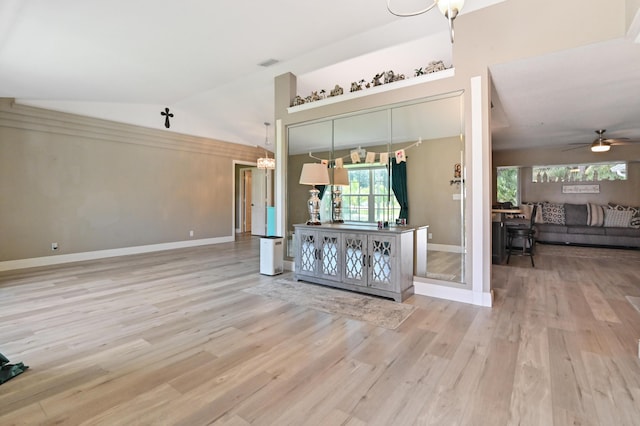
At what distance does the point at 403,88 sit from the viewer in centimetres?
377

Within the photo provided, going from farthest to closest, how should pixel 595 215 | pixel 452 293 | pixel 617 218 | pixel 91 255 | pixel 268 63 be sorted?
pixel 595 215, pixel 617 218, pixel 91 255, pixel 268 63, pixel 452 293

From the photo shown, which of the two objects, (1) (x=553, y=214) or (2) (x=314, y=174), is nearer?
(2) (x=314, y=174)

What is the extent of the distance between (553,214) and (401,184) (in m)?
6.25

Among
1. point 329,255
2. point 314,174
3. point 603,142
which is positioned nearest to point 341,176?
point 314,174

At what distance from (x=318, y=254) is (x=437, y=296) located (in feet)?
5.07

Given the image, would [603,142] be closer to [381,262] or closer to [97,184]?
[381,262]

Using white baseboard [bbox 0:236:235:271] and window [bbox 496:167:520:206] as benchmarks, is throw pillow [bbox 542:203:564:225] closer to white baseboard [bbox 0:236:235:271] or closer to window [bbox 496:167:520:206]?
window [bbox 496:167:520:206]

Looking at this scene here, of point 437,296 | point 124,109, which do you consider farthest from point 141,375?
point 124,109

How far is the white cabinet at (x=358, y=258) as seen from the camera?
3422mm

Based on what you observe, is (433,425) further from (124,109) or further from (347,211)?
(124,109)

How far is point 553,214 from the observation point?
7.84 metres

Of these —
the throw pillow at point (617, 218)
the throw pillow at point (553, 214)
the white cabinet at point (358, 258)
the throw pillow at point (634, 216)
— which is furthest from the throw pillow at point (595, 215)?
the white cabinet at point (358, 258)

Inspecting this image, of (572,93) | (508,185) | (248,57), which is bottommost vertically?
(508,185)

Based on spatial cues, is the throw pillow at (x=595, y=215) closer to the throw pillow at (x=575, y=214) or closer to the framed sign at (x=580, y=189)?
the throw pillow at (x=575, y=214)
